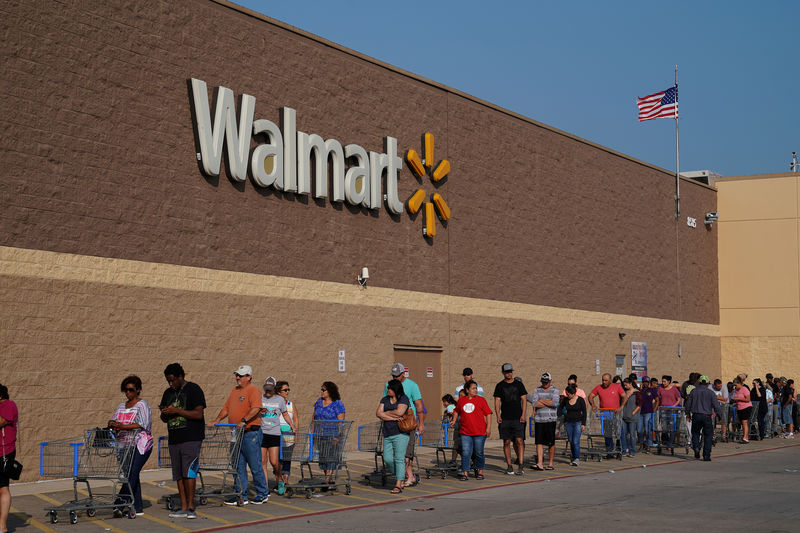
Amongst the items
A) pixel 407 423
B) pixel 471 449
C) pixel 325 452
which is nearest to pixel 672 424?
pixel 471 449

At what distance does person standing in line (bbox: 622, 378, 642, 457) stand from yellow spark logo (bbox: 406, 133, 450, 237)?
6.95 m

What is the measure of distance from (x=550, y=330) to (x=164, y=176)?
53.5 ft

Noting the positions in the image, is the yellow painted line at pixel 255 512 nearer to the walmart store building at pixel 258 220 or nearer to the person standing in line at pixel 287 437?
the person standing in line at pixel 287 437

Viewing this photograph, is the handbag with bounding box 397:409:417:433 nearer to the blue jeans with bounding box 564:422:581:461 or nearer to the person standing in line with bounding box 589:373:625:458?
the blue jeans with bounding box 564:422:581:461

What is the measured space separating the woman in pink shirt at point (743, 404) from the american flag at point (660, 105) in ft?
39.7

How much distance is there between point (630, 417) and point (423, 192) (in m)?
8.19

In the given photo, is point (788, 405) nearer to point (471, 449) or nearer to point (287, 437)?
point (471, 449)

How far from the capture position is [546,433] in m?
21.0

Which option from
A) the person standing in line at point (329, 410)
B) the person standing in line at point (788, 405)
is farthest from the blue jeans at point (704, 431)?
the person standing in line at point (788, 405)

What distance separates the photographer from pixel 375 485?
A: 18.3m

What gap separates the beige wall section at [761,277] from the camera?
43.0 meters

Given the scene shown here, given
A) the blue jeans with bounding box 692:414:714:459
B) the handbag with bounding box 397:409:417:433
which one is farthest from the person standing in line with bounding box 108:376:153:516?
the blue jeans with bounding box 692:414:714:459

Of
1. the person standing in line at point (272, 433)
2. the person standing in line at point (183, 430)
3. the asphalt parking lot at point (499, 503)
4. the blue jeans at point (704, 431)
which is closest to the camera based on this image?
the asphalt parking lot at point (499, 503)

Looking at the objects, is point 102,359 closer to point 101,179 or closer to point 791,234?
point 101,179
